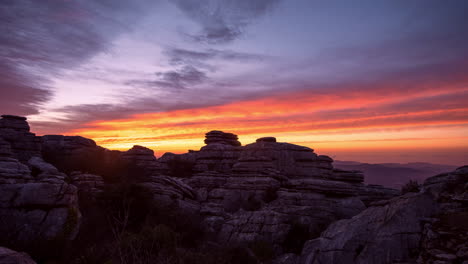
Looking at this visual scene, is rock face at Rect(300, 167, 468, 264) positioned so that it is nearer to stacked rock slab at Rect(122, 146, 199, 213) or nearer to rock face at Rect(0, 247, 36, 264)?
rock face at Rect(0, 247, 36, 264)

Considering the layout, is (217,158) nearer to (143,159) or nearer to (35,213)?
(143,159)

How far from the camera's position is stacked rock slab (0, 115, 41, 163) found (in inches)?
1295

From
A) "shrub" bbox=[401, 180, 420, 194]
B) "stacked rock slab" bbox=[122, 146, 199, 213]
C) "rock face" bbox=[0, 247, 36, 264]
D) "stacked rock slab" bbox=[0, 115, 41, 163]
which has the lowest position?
"stacked rock slab" bbox=[122, 146, 199, 213]

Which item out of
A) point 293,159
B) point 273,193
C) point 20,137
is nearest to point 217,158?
point 293,159

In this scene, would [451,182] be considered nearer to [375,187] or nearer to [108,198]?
[375,187]

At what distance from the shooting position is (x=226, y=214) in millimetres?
24469

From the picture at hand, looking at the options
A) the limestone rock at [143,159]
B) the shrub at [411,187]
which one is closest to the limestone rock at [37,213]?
the shrub at [411,187]

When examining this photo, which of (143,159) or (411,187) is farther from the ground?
(143,159)

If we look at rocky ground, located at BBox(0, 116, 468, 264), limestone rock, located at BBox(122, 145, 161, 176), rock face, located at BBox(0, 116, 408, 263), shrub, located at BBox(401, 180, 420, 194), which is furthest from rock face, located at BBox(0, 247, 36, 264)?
limestone rock, located at BBox(122, 145, 161, 176)

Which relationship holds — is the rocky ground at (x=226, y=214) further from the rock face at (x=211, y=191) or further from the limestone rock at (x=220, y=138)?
the limestone rock at (x=220, y=138)

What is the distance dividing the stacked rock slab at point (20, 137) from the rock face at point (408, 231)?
35263 millimetres

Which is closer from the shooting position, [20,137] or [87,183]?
[87,183]

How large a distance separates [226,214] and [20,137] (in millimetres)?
28901

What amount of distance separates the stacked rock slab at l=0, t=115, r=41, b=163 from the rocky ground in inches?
4.3
